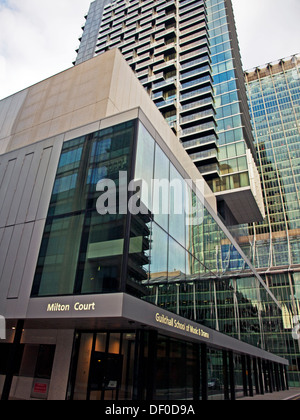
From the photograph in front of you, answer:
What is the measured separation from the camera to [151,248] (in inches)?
496

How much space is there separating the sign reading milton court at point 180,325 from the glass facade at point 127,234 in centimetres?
51

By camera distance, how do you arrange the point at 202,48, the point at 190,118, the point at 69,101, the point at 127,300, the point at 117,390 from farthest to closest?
the point at 202,48
the point at 190,118
the point at 69,101
the point at 117,390
the point at 127,300

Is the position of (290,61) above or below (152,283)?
above

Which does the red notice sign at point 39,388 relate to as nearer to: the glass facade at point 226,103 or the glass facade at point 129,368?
the glass facade at point 129,368

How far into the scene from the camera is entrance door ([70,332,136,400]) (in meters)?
11.8

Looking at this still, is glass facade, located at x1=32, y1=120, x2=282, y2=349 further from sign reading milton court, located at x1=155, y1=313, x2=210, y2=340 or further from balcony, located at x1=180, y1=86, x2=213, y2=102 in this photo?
balcony, located at x1=180, y1=86, x2=213, y2=102

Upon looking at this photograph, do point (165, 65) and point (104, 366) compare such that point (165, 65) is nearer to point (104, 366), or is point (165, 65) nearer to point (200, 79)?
point (200, 79)

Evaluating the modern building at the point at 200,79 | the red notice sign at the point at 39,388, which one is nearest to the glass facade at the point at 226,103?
the modern building at the point at 200,79

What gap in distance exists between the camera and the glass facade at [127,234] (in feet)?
35.9

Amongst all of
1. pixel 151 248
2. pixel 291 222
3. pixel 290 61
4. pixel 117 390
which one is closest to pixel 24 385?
pixel 117 390

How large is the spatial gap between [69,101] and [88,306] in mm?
13843

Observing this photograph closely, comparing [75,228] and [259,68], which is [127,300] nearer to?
[75,228]

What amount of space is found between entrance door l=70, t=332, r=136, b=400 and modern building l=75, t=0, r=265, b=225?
34241mm

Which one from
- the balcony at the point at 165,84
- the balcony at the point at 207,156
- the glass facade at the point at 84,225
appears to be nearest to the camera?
the glass facade at the point at 84,225
